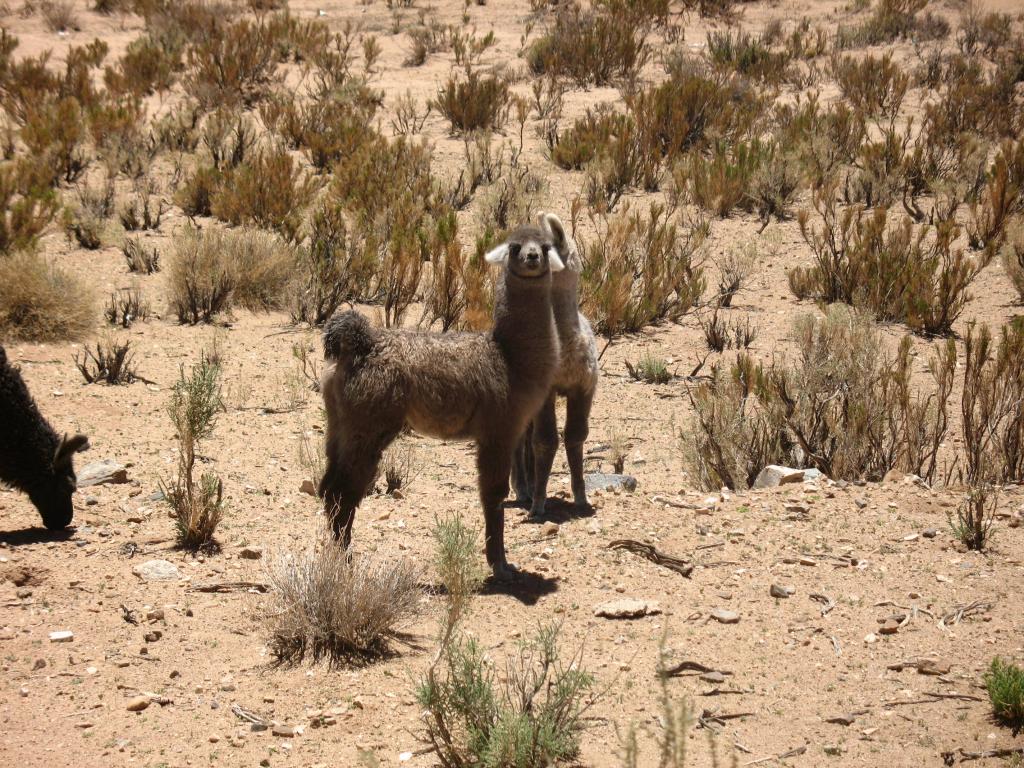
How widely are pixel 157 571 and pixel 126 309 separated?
17.5ft

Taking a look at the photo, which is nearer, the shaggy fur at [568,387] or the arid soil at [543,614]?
the arid soil at [543,614]

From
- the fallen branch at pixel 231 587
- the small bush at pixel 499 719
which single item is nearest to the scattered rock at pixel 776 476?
the small bush at pixel 499 719

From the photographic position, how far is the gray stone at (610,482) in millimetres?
7164

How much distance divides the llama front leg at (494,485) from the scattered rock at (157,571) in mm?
1659

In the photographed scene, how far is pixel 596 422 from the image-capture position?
355 inches

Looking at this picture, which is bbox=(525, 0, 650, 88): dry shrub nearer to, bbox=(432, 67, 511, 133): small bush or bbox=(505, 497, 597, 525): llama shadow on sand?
bbox=(432, 67, 511, 133): small bush

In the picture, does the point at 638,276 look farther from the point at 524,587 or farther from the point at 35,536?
the point at 35,536

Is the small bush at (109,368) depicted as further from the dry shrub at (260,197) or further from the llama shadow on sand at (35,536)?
the dry shrub at (260,197)

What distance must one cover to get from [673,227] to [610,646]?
8492mm

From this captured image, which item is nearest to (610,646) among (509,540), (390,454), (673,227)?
(509,540)

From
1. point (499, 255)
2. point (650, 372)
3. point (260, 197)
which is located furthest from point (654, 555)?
point (260, 197)

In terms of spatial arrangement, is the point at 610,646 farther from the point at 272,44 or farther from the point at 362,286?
the point at 272,44

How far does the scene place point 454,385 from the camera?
208 inches

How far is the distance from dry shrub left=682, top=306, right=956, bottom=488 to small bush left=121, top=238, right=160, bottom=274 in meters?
6.79
